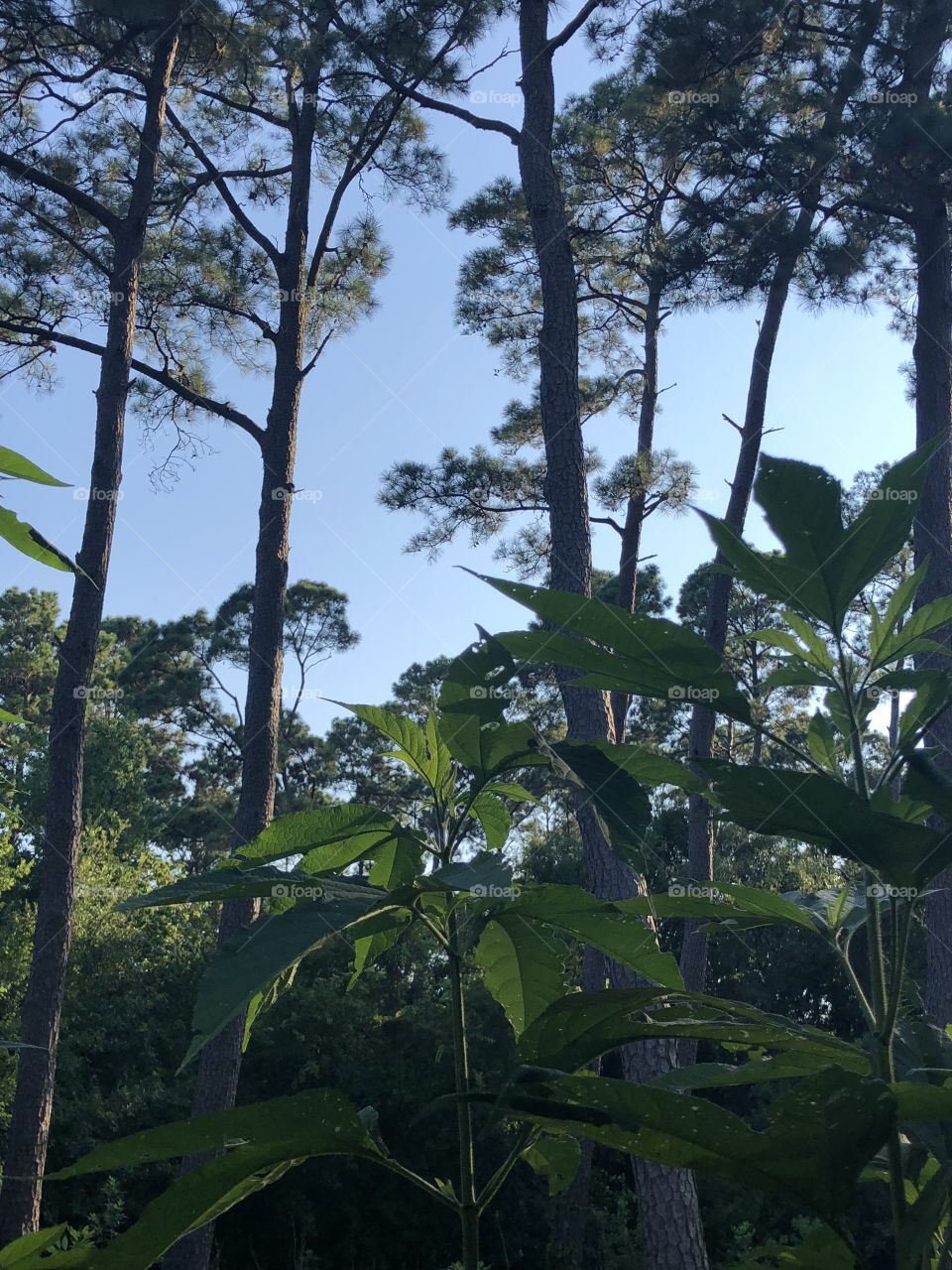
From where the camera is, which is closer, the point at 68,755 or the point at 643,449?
the point at 68,755

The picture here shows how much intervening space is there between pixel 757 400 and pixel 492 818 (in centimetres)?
1016

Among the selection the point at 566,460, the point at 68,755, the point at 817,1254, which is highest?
the point at 566,460

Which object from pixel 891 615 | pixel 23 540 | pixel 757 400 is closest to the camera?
pixel 23 540

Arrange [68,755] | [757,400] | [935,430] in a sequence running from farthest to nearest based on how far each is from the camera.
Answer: [757,400]
[68,755]
[935,430]

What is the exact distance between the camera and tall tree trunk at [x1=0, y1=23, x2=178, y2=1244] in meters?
6.98

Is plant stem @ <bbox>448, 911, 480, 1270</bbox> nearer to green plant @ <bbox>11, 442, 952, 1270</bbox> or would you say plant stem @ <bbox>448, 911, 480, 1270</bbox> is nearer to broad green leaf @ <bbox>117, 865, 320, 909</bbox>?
green plant @ <bbox>11, 442, 952, 1270</bbox>

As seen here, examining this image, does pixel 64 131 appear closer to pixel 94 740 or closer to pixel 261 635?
pixel 261 635

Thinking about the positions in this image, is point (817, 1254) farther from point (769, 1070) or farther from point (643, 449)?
point (643, 449)

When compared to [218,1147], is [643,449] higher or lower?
higher

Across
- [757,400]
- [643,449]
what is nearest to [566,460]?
[757,400]

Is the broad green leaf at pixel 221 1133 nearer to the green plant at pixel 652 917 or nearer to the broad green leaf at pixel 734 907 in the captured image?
the green plant at pixel 652 917

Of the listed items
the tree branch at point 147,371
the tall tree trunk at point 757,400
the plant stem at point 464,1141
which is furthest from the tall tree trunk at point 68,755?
the plant stem at point 464,1141

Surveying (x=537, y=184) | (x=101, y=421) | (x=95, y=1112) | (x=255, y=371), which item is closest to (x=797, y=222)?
(x=537, y=184)

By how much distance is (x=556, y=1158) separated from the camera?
83cm
